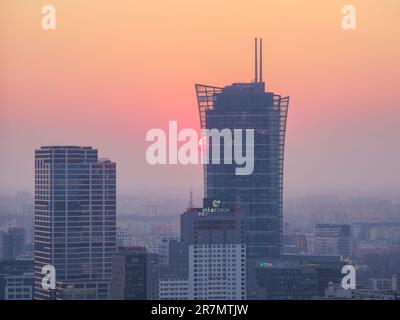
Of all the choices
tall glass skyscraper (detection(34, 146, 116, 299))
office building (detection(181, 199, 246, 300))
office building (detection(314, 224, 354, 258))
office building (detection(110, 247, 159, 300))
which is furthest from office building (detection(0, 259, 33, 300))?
office building (detection(314, 224, 354, 258))

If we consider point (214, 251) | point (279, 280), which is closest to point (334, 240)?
point (279, 280)

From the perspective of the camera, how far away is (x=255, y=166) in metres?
17.1

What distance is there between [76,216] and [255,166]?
210 inches

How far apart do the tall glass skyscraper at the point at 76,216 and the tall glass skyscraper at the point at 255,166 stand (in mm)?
1484

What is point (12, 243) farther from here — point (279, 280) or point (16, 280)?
point (279, 280)

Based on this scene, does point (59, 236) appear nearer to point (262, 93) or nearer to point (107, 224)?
point (107, 224)

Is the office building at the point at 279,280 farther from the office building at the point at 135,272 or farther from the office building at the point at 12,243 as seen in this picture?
the office building at the point at 12,243

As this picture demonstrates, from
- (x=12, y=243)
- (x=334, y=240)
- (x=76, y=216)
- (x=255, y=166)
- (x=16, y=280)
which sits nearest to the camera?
(x=16, y=280)

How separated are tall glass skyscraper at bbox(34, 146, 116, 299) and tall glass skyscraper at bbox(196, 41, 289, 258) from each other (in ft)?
4.87

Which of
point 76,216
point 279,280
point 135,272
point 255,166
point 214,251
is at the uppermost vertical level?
point 255,166

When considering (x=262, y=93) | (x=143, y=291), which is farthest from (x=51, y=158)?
(x=262, y=93)

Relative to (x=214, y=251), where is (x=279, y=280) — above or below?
below

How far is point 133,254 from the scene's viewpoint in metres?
11.3
